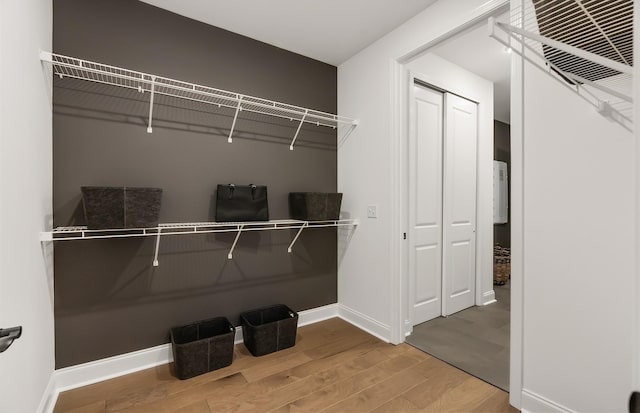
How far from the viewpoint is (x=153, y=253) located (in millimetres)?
1981

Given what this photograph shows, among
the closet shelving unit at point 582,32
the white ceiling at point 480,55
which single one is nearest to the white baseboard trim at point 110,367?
the closet shelving unit at point 582,32

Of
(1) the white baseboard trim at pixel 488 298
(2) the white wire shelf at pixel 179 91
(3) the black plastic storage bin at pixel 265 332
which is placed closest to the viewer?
(2) the white wire shelf at pixel 179 91

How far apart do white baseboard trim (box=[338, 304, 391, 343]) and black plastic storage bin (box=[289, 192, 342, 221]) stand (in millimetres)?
906

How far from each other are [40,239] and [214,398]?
4.02 feet

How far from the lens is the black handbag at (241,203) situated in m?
2.11

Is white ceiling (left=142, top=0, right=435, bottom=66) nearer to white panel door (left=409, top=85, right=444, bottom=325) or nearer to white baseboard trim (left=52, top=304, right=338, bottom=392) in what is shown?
white panel door (left=409, top=85, right=444, bottom=325)

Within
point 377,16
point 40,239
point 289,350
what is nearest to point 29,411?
point 40,239

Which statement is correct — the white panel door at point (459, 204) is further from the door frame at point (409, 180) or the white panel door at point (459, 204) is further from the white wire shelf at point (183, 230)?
the white wire shelf at point (183, 230)

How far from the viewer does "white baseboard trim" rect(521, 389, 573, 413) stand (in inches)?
55.6

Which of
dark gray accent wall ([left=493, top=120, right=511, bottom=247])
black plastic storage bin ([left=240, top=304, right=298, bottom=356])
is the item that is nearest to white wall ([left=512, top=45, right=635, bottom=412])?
black plastic storage bin ([left=240, top=304, right=298, bottom=356])

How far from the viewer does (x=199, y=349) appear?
1847 millimetres

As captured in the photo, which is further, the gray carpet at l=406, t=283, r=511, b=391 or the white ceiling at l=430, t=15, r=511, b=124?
the white ceiling at l=430, t=15, r=511, b=124

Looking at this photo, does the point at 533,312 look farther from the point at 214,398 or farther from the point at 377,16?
the point at 377,16

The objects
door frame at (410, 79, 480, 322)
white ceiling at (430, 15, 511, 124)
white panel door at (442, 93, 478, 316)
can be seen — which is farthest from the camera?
white panel door at (442, 93, 478, 316)
